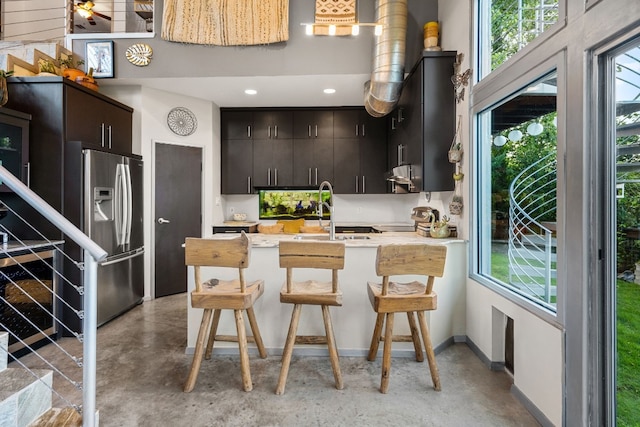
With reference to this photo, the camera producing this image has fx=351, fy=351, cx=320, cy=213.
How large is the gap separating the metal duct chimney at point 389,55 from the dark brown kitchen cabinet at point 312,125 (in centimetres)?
162

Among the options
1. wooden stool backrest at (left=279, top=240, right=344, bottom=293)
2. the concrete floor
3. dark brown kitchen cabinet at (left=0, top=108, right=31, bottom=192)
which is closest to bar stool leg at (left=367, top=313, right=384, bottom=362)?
the concrete floor

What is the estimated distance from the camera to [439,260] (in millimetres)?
2199

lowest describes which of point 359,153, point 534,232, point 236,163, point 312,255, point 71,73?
point 312,255

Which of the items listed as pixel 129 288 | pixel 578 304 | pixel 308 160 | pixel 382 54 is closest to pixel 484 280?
pixel 578 304

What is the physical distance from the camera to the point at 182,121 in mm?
4801

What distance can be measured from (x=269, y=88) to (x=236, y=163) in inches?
56.7

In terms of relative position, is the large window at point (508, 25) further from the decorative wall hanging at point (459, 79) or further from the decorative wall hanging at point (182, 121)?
the decorative wall hanging at point (182, 121)

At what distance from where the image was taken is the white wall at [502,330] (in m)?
1.90

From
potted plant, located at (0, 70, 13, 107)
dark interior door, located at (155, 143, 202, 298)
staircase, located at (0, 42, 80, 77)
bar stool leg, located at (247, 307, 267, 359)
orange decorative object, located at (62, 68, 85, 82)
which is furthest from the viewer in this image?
dark interior door, located at (155, 143, 202, 298)

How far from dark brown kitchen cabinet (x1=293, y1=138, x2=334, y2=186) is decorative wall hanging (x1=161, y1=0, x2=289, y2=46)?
1811mm

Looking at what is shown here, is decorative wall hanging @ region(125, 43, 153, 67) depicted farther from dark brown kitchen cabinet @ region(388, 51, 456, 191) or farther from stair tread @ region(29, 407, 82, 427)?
stair tread @ region(29, 407, 82, 427)

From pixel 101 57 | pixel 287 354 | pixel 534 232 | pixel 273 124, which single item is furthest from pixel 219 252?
pixel 273 124

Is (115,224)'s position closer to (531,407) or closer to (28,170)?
(28,170)

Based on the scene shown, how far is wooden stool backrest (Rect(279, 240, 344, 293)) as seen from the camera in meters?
2.24
